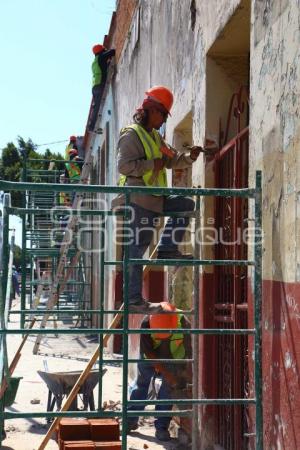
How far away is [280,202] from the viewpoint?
4.44 metres

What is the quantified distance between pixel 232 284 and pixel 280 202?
6.14 ft

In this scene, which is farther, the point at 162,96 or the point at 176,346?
the point at 176,346

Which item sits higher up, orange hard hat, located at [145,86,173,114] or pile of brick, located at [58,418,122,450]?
orange hard hat, located at [145,86,173,114]

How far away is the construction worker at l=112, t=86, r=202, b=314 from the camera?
5.90 metres

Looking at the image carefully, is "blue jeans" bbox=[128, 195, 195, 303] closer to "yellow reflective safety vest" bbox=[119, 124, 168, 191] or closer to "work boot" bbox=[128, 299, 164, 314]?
"work boot" bbox=[128, 299, 164, 314]

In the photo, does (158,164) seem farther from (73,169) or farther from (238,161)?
(73,169)

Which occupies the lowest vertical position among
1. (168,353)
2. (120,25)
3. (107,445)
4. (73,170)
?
(107,445)

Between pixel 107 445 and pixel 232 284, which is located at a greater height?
pixel 232 284

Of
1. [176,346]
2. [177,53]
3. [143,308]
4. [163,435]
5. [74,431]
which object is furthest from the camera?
[177,53]

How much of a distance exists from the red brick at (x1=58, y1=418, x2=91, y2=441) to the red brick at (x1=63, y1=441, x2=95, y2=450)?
252 mm

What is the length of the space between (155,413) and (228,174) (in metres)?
2.33

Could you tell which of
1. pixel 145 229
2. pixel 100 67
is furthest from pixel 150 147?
pixel 100 67

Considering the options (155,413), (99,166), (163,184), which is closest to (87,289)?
(99,166)

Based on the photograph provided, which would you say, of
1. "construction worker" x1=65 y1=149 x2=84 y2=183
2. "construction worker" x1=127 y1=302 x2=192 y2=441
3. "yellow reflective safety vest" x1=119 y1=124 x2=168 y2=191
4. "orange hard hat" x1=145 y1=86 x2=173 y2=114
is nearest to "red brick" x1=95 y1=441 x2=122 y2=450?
"construction worker" x1=127 y1=302 x2=192 y2=441
